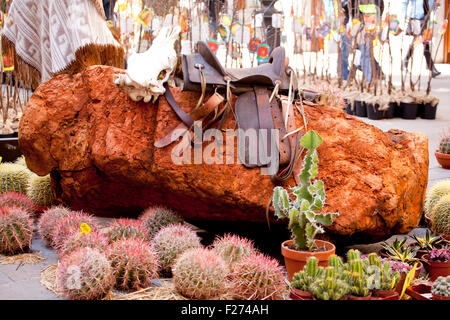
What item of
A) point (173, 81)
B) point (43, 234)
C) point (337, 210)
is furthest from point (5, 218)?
point (337, 210)

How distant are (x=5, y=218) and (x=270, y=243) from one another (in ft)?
5.74

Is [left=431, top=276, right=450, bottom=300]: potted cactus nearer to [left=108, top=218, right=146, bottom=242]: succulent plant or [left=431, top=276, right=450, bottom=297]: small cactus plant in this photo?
[left=431, top=276, right=450, bottom=297]: small cactus plant

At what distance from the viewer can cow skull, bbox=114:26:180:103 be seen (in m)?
3.29

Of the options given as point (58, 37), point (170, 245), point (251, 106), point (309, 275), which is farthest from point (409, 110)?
point (309, 275)

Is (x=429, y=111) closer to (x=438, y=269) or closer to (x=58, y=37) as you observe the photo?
(x=438, y=269)

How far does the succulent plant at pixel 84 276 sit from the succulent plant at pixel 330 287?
98cm

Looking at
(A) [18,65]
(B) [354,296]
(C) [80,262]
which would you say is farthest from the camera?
(A) [18,65]

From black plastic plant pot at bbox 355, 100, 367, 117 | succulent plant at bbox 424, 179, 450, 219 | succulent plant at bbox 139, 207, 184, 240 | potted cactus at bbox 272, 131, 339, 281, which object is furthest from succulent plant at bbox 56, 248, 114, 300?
black plastic plant pot at bbox 355, 100, 367, 117

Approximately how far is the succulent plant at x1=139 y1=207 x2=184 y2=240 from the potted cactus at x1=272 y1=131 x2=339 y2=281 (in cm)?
95

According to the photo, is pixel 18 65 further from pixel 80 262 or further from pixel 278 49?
pixel 80 262

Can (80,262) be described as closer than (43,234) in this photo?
Yes

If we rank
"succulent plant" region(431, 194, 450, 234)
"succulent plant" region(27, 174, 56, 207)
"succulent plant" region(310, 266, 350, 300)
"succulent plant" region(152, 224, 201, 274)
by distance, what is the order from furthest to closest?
"succulent plant" region(27, 174, 56, 207) < "succulent plant" region(431, 194, 450, 234) < "succulent plant" region(152, 224, 201, 274) < "succulent plant" region(310, 266, 350, 300)

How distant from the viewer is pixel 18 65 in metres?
4.32

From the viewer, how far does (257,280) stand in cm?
237
